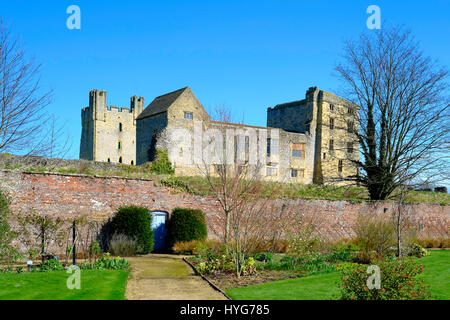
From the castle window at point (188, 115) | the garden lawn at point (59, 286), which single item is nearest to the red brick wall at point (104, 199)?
the garden lawn at point (59, 286)

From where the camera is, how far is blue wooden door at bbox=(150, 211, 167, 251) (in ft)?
68.1

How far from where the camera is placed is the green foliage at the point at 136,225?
1864 centimetres

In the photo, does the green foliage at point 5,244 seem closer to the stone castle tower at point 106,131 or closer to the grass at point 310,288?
the grass at point 310,288

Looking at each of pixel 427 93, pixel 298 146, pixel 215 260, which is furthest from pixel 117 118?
pixel 215 260

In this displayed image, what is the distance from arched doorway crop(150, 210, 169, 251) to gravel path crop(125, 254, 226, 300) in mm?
3850

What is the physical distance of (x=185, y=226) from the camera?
20.1 m

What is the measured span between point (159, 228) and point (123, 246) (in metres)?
3.00

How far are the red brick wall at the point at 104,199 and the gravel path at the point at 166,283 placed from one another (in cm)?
382

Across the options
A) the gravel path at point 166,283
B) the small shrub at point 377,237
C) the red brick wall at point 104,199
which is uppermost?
the red brick wall at point 104,199

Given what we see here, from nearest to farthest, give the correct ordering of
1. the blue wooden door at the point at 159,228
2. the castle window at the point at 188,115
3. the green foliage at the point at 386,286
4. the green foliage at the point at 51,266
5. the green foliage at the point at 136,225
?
the green foliage at the point at 386,286 → the green foliage at the point at 51,266 → the green foliage at the point at 136,225 → the blue wooden door at the point at 159,228 → the castle window at the point at 188,115

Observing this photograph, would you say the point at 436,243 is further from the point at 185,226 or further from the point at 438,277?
the point at 185,226

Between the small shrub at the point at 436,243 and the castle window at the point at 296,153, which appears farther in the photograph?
the castle window at the point at 296,153

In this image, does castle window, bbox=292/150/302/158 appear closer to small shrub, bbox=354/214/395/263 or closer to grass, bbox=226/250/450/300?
small shrub, bbox=354/214/395/263

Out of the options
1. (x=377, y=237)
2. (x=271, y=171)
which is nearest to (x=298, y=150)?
(x=271, y=171)
